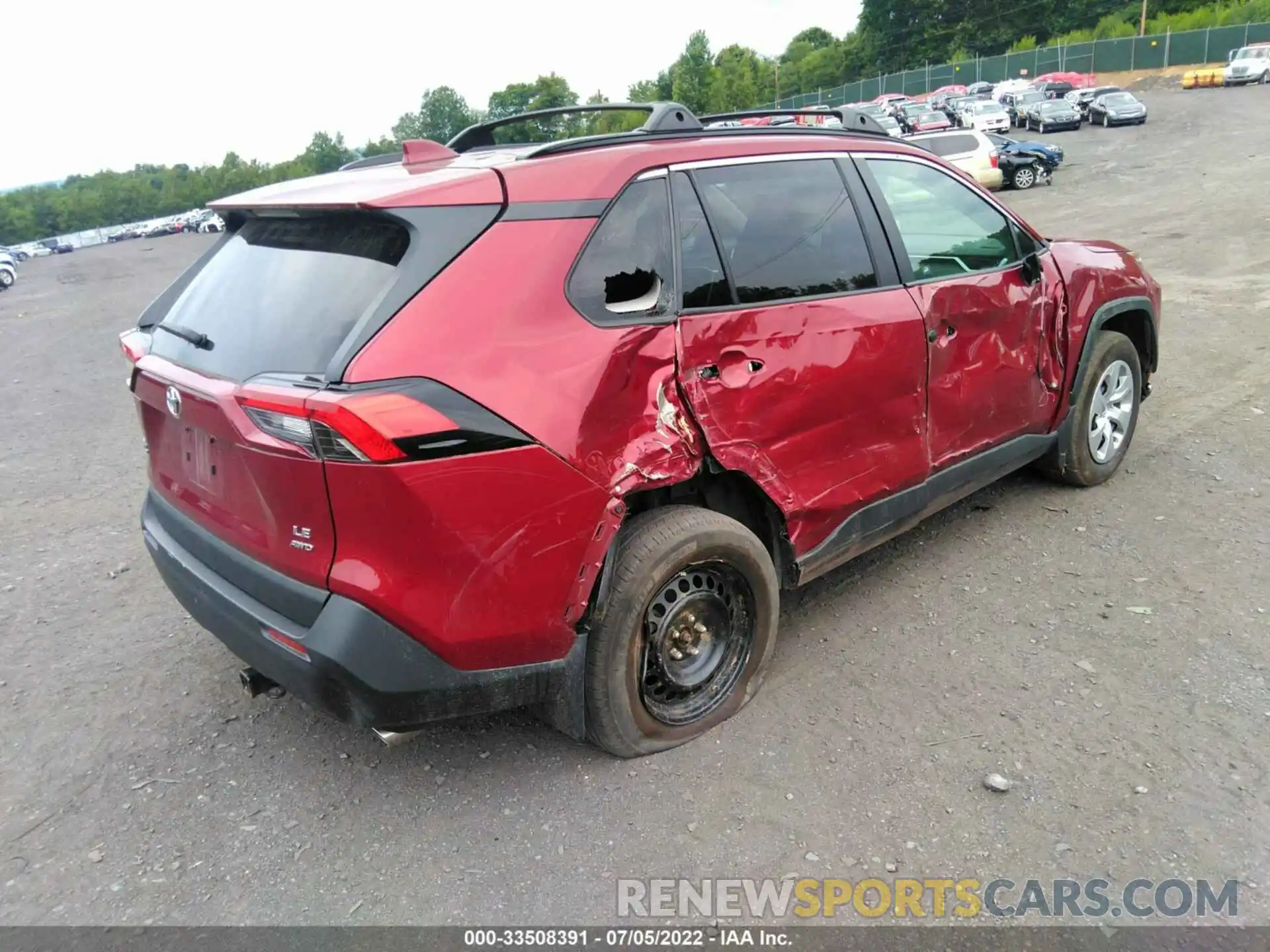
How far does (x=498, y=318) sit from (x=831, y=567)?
5.78ft

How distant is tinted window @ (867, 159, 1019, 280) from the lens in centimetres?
368

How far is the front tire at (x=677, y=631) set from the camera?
2771 millimetres

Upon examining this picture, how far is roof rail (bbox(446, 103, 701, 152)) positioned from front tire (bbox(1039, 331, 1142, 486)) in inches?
99.1

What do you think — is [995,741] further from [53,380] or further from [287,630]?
[53,380]

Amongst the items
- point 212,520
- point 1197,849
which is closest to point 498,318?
point 212,520

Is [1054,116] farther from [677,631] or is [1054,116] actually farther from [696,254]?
[677,631]

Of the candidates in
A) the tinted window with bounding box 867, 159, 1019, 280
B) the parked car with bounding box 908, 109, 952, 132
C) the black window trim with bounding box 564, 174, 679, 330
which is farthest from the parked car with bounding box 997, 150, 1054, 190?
the black window trim with bounding box 564, 174, 679, 330

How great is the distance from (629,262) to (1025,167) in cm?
2216

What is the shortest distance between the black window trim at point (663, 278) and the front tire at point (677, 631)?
0.62 metres

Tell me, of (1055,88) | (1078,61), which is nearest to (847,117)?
(1055,88)

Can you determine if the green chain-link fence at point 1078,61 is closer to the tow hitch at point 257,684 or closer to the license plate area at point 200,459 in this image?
the license plate area at point 200,459

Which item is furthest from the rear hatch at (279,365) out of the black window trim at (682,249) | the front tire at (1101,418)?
the front tire at (1101,418)

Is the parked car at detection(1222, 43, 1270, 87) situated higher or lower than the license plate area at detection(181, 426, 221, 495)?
lower

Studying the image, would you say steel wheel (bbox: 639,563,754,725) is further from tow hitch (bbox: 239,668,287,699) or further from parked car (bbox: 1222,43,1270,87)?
parked car (bbox: 1222,43,1270,87)
